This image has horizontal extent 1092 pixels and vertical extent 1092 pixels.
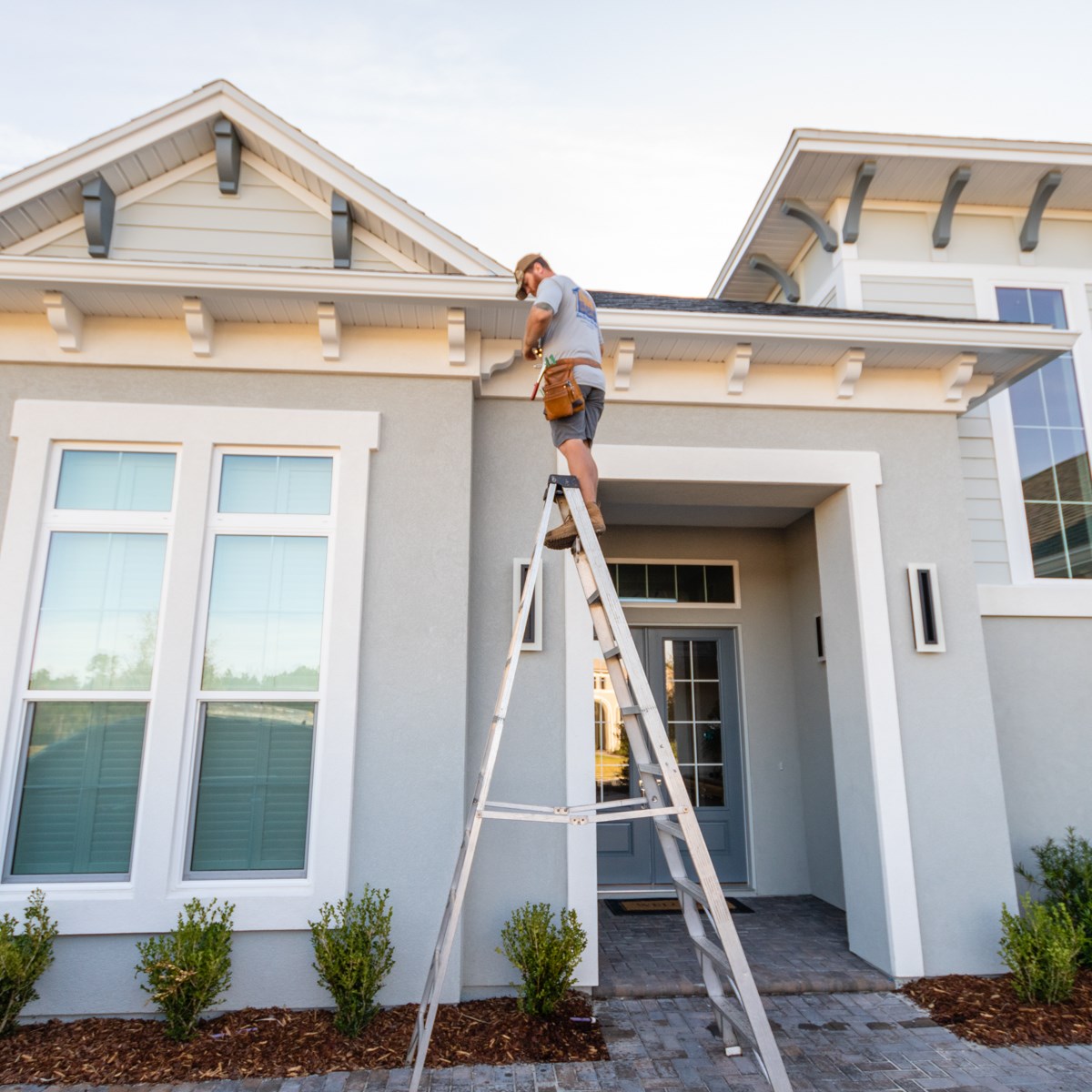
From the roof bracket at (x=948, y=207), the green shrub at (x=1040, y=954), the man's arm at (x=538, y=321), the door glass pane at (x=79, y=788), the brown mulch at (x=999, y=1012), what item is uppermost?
the roof bracket at (x=948, y=207)

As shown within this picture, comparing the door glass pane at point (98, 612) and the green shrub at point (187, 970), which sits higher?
the door glass pane at point (98, 612)

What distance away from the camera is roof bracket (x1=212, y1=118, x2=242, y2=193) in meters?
4.30

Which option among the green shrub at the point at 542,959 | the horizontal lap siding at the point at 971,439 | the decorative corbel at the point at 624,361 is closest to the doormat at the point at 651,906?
the green shrub at the point at 542,959

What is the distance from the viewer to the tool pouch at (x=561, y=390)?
295cm

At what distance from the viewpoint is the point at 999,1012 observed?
361 cm

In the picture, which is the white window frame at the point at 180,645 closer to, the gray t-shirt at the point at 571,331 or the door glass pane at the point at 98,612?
the door glass pane at the point at 98,612

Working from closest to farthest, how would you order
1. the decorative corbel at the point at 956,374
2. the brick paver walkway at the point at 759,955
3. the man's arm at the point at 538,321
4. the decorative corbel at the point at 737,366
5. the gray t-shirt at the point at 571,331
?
the man's arm at the point at 538,321
the gray t-shirt at the point at 571,331
the brick paver walkway at the point at 759,955
the decorative corbel at the point at 737,366
the decorative corbel at the point at 956,374

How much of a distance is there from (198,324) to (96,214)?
1.06 meters

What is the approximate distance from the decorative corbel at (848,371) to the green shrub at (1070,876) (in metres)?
3.23

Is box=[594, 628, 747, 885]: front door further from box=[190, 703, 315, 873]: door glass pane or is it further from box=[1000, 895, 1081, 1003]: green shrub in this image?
box=[190, 703, 315, 873]: door glass pane

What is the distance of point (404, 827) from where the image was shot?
12.2 ft

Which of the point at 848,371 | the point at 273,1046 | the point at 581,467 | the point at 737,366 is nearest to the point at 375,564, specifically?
the point at 581,467

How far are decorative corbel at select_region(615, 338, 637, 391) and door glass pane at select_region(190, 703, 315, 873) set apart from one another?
2.78 m

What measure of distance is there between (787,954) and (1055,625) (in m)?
3.07
